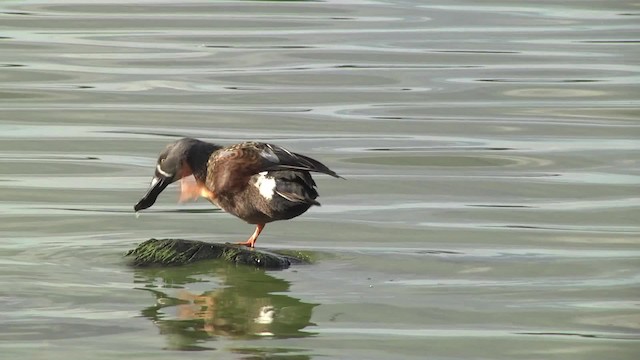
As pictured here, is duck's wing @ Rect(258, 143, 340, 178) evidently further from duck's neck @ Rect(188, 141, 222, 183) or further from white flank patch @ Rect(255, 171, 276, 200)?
duck's neck @ Rect(188, 141, 222, 183)

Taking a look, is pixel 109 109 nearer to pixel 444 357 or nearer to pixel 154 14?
pixel 154 14

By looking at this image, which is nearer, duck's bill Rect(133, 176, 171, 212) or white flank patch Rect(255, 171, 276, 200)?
white flank patch Rect(255, 171, 276, 200)

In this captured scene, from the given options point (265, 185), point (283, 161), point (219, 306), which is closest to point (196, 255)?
point (265, 185)

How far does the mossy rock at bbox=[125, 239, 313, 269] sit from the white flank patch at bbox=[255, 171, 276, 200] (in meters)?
0.28

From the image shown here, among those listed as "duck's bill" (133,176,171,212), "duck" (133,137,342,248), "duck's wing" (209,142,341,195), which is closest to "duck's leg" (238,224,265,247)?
"duck" (133,137,342,248)

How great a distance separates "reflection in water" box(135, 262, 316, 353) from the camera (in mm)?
6645

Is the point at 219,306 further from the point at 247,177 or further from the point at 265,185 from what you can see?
the point at 247,177

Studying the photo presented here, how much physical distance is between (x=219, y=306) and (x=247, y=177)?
1009 millimetres

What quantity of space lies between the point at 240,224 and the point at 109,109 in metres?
3.35

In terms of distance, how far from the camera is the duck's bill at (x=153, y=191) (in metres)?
8.41

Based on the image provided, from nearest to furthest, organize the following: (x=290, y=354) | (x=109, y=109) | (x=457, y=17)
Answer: (x=290, y=354), (x=109, y=109), (x=457, y=17)

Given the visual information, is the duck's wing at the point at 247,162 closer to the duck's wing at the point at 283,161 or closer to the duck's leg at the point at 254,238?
the duck's wing at the point at 283,161

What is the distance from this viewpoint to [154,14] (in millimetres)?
16297

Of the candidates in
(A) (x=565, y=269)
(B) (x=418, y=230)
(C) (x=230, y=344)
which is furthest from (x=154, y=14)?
(C) (x=230, y=344)
